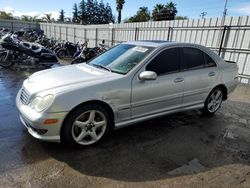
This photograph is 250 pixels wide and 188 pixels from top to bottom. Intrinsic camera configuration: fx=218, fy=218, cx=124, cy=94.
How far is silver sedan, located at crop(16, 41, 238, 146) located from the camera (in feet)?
9.38

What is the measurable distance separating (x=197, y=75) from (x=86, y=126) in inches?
91.4

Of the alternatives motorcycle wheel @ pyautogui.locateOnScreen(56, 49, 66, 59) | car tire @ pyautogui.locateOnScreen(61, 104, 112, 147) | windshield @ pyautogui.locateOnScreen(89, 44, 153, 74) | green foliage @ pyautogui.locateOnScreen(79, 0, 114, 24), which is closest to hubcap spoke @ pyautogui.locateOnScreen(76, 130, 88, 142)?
car tire @ pyautogui.locateOnScreen(61, 104, 112, 147)

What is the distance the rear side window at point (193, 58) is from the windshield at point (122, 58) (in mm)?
793

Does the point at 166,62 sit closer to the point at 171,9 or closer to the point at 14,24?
the point at 14,24

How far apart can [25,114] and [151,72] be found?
1.89 meters

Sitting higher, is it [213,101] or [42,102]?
[42,102]

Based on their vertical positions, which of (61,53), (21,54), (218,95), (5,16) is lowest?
(61,53)

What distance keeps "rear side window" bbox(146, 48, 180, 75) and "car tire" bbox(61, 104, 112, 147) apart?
1.08 meters

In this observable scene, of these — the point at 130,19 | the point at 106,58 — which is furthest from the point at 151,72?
the point at 130,19

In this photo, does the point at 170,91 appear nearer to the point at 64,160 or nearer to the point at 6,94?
the point at 64,160

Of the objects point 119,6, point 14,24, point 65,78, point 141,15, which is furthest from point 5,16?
point 65,78

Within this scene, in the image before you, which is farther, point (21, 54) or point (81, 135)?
point (21, 54)

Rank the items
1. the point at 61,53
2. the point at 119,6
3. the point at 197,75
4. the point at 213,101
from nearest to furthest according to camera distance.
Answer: the point at 197,75 → the point at 213,101 → the point at 61,53 → the point at 119,6

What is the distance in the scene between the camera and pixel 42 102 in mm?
2809
